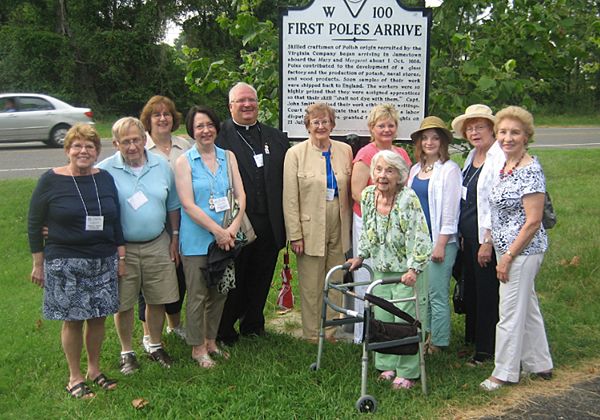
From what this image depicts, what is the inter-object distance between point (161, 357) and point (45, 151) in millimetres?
14279

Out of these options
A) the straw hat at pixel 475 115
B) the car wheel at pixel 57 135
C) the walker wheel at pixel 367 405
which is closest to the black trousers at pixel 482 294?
the straw hat at pixel 475 115

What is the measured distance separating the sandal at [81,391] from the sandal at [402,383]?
6.78 feet

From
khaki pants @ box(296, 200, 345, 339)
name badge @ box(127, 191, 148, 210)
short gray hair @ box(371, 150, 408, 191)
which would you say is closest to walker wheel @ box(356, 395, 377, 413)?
khaki pants @ box(296, 200, 345, 339)

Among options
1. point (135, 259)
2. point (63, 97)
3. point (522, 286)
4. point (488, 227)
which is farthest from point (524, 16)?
point (63, 97)

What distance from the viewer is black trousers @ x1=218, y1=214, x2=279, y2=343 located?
16.6ft

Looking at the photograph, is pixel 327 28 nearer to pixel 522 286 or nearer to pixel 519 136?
pixel 519 136

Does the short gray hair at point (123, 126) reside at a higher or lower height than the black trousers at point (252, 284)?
higher

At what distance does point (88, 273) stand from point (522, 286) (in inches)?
112

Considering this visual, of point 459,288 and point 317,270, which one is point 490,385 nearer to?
point 459,288

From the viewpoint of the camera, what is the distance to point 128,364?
4.68 meters

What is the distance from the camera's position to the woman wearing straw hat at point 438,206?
452cm

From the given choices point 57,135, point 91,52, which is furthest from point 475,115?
point 91,52

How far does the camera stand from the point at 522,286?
4094 mm

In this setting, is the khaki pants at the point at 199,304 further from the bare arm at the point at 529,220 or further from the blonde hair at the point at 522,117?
the blonde hair at the point at 522,117
